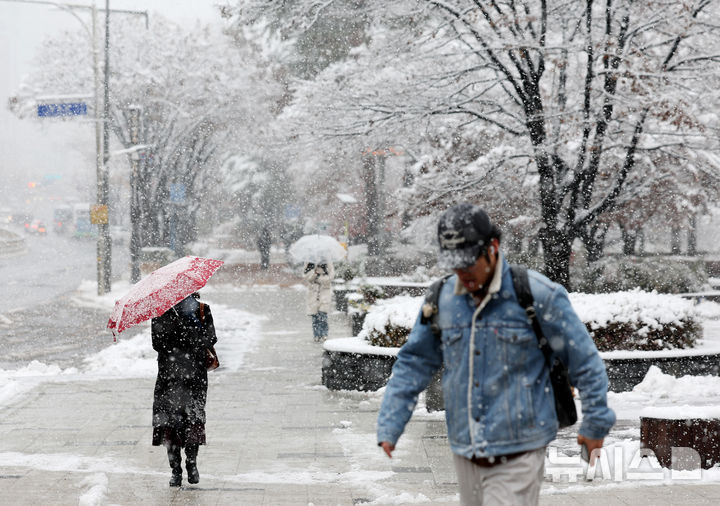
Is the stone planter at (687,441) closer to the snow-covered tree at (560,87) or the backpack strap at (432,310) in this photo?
the backpack strap at (432,310)

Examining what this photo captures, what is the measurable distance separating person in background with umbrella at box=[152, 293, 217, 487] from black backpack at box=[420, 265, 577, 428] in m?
3.10

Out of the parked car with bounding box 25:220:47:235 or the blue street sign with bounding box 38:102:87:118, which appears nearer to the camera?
the blue street sign with bounding box 38:102:87:118

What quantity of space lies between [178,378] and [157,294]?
0.63 metres

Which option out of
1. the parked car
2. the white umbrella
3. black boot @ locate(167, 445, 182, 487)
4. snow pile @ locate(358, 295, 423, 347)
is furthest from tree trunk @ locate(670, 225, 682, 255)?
the parked car

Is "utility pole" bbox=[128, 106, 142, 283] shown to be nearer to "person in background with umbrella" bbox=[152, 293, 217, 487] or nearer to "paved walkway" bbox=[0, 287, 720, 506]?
"paved walkway" bbox=[0, 287, 720, 506]

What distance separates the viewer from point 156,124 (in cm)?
3694

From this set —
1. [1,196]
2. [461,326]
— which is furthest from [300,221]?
[1,196]

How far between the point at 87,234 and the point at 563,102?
6144 cm

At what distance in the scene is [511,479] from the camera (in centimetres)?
333

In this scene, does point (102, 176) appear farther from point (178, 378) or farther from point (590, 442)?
point (590, 442)

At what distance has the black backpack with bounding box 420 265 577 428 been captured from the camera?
3.34 metres


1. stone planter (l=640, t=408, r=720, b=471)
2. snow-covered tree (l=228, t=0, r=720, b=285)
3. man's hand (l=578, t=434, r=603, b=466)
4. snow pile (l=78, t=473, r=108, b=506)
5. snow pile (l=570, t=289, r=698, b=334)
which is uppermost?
snow-covered tree (l=228, t=0, r=720, b=285)

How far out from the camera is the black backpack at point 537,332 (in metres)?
3.34

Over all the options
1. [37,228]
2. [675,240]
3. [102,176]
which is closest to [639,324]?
[102,176]
